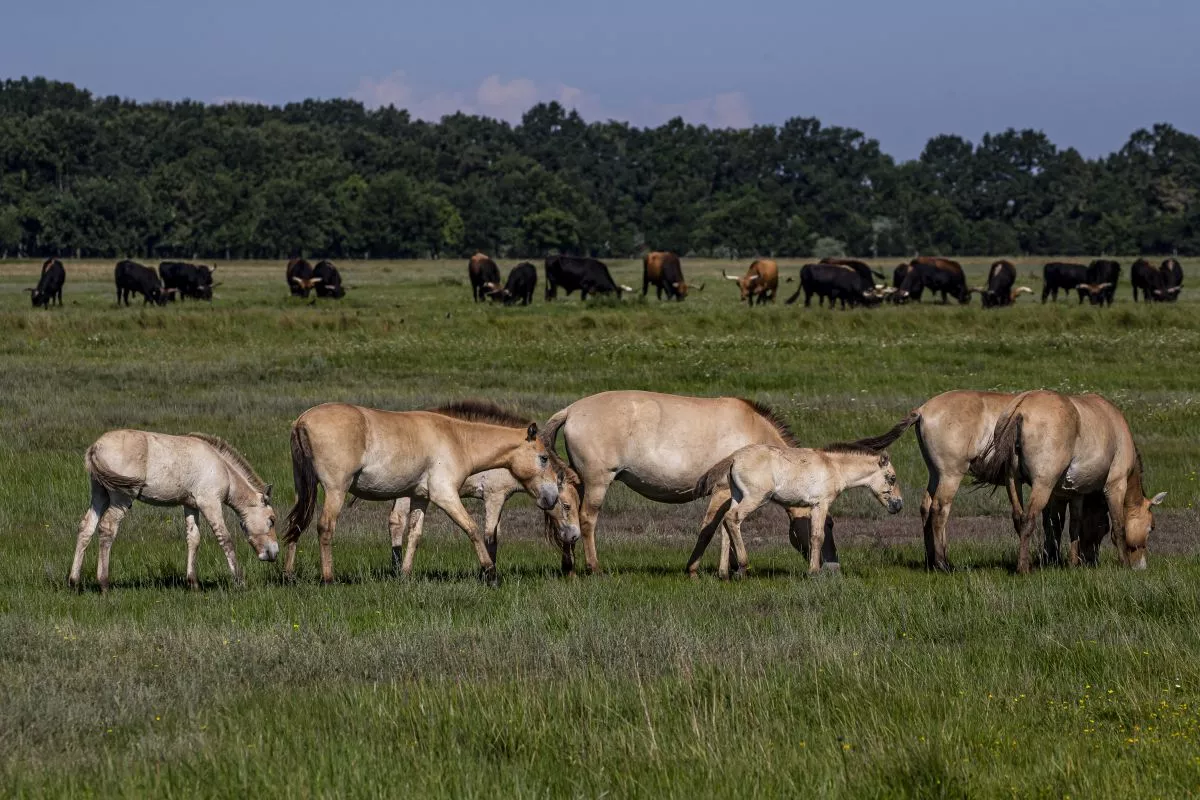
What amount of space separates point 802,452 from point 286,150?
125766 millimetres

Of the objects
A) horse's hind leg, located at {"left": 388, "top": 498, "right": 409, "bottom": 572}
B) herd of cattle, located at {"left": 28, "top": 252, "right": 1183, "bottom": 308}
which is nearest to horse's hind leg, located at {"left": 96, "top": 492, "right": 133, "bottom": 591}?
horse's hind leg, located at {"left": 388, "top": 498, "right": 409, "bottom": 572}

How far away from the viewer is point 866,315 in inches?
1587

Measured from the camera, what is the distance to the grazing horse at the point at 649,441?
13383mm

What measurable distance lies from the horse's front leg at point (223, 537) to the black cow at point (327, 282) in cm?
4184

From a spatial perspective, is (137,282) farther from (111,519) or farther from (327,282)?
(111,519)

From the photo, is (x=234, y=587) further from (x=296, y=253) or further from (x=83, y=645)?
(x=296, y=253)

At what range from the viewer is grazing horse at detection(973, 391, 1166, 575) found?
13039 millimetres

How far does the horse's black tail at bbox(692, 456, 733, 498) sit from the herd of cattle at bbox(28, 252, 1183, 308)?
37158 mm

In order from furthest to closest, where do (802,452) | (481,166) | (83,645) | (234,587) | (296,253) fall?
(481,166)
(296,253)
(802,452)
(234,587)
(83,645)

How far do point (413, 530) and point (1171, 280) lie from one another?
52.5m

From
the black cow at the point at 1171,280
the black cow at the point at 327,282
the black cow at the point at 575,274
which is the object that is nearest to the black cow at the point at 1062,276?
the black cow at the point at 1171,280

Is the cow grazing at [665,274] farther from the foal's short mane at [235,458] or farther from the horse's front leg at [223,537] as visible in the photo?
the horse's front leg at [223,537]

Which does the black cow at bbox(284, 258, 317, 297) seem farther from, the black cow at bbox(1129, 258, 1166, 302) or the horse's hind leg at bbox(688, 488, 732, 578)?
the horse's hind leg at bbox(688, 488, 732, 578)

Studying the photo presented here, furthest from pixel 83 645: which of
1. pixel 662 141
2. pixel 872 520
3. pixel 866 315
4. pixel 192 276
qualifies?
pixel 662 141
